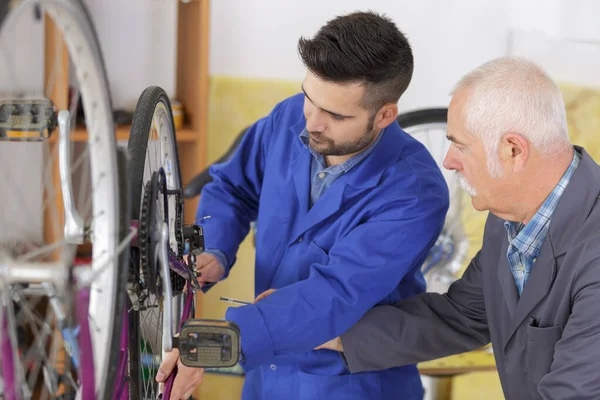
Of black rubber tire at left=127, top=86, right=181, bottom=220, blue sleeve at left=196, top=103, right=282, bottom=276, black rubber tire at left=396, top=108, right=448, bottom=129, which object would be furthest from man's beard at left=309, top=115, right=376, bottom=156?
black rubber tire at left=396, top=108, right=448, bottom=129

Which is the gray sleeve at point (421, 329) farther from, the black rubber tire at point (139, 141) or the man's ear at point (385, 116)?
the black rubber tire at point (139, 141)

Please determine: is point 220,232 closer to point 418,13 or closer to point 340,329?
point 340,329

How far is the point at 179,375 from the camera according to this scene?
1.39 metres

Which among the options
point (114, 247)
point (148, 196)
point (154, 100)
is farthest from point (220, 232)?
point (114, 247)

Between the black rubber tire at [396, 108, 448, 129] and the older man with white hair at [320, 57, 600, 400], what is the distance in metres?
1.27

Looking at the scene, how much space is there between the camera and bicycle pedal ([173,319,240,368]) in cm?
116

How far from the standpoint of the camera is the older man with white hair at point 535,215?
4.19 ft

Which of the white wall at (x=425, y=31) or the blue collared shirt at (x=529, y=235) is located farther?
the white wall at (x=425, y=31)

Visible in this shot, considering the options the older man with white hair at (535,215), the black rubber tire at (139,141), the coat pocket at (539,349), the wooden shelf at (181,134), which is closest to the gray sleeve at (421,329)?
the older man with white hair at (535,215)

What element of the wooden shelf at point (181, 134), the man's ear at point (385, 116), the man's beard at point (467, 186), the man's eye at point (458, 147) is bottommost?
the wooden shelf at point (181, 134)

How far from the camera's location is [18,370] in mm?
890

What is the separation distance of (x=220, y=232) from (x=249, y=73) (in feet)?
5.10

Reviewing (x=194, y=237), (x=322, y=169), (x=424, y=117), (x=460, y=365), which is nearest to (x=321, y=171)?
(x=322, y=169)

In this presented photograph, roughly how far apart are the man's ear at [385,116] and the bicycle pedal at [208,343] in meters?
0.63
